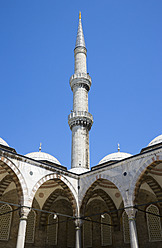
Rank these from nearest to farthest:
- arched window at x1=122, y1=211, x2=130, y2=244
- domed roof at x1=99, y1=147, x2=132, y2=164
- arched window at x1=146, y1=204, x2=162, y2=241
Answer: arched window at x1=146, y1=204, x2=162, y2=241, arched window at x1=122, y1=211, x2=130, y2=244, domed roof at x1=99, y1=147, x2=132, y2=164

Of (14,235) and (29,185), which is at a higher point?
(29,185)

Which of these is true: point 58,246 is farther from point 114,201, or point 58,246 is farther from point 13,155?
point 13,155

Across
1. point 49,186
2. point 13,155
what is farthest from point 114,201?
point 13,155

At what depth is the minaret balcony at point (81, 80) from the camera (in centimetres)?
2145

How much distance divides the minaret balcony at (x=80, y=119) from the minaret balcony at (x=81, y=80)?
2.93 metres

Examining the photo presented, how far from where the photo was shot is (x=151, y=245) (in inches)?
480

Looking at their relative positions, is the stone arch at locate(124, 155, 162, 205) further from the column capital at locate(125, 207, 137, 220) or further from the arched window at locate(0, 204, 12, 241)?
the arched window at locate(0, 204, 12, 241)

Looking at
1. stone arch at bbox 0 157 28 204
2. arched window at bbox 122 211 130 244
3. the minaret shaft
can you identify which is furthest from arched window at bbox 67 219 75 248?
the minaret shaft

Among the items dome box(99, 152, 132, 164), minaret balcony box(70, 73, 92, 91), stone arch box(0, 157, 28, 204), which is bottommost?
stone arch box(0, 157, 28, 204)

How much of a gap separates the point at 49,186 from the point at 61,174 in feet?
9.02

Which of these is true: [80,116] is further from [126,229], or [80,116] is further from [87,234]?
[126,229]

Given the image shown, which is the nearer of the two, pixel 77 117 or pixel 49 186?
pixel 49 186

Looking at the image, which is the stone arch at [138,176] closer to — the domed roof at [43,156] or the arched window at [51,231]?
the arched window at [51,231]

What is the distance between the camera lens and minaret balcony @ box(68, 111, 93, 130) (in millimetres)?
19578
